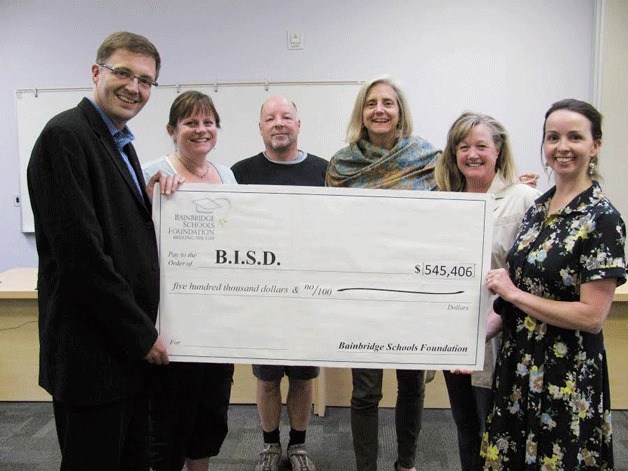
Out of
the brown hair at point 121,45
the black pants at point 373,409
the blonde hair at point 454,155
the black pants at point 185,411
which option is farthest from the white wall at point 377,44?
the black pants at point 185,411

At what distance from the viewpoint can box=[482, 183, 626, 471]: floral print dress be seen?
3.96 ft

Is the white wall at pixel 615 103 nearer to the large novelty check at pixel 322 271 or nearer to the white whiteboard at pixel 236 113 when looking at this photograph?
the white whiteboard at pixel 236 113

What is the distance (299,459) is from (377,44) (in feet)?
9.87

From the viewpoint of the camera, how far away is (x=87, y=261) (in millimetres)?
1161

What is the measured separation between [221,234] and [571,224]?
0.95 metres

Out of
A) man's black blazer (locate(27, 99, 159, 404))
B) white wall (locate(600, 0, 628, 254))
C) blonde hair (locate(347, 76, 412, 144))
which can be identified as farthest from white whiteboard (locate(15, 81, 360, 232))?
man's black blazer (locate(27, 99, 159, 404))

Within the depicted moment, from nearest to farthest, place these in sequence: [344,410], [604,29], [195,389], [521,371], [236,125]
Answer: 1. [521,371]
2. [195,389]
3. [344,410]
4. [604,29]
5. [236,125]

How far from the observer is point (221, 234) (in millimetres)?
1411

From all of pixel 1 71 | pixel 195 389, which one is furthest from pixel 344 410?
pixel 1 71

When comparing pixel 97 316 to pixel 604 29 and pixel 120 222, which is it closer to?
pixel 120 222

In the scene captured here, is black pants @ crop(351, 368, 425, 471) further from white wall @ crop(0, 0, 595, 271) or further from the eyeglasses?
white wall @ crop(0, 0, 595, 271)

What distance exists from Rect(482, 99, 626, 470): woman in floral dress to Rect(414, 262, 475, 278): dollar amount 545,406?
3.4 inches

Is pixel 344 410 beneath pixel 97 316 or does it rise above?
beneath

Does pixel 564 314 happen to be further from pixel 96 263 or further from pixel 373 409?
pixel 96 263
